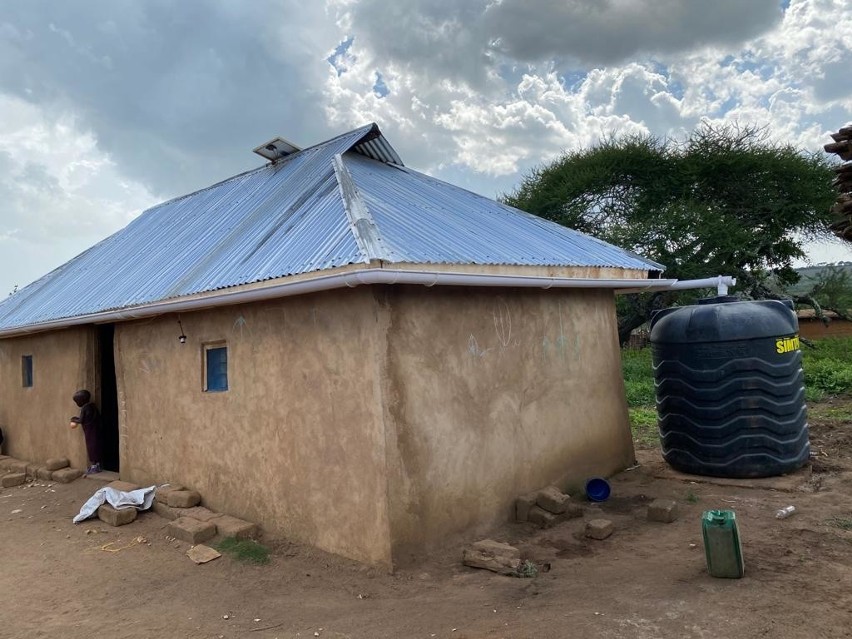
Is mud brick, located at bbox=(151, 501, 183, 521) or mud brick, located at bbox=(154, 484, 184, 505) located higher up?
mud brick, located at bbox=(154, 484, 184, 505)

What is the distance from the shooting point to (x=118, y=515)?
659cm

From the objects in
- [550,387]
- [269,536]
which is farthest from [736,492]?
[269,536]

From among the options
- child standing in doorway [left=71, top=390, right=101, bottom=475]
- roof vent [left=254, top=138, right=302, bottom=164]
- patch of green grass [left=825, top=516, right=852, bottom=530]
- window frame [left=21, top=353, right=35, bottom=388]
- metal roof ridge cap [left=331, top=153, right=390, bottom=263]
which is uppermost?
roof vent [left=254, top=138, right=302, bottom=164]

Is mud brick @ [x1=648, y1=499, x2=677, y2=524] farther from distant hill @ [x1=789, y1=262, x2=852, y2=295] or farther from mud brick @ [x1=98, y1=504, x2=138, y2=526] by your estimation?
distant hill @ [x1=789, y1=262, x2=852, y2=295]

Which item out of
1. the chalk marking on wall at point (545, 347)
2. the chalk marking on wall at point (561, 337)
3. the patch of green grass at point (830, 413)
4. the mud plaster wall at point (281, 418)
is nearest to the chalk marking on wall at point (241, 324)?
the mud plaster wall at point (281, 418)

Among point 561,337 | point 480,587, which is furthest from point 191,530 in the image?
point 561,337

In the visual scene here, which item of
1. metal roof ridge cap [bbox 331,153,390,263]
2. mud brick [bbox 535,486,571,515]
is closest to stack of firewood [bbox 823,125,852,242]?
mud brick [bbox 535,486,571,515]

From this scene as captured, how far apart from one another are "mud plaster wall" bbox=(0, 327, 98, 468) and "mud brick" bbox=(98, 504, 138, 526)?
95.4 inches

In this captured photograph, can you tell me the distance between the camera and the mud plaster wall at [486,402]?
16.8 ft

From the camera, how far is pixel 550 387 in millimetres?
6789

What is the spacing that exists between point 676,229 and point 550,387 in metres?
13.3

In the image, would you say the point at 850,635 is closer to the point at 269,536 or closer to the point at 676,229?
the point at 269,536

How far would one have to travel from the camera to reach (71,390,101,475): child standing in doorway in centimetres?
837

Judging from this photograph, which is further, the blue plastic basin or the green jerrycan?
the blue plastic basin
